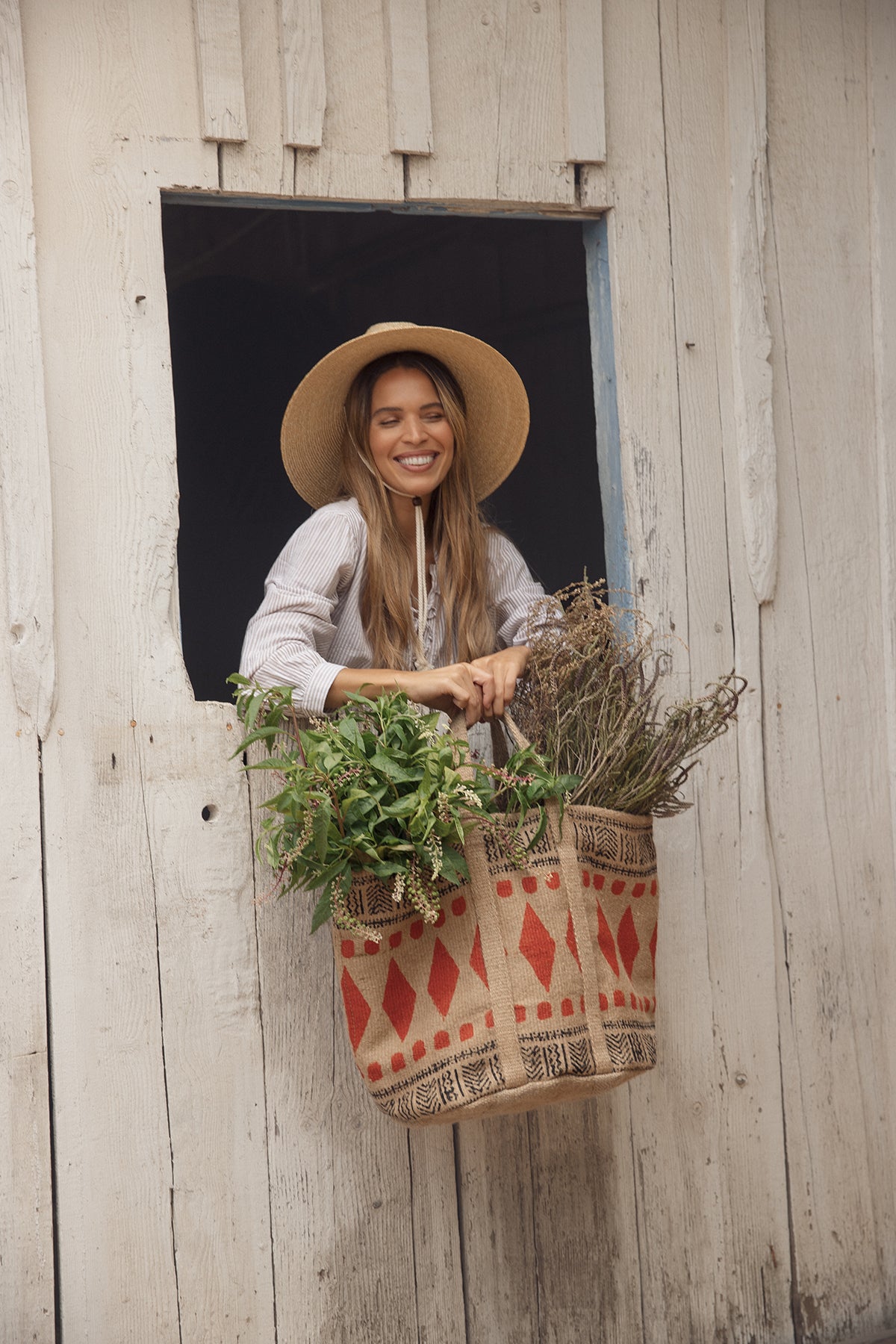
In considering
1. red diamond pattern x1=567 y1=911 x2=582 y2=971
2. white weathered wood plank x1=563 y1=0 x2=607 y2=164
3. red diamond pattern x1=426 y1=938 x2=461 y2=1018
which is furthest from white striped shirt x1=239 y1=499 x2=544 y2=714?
white weathered wood plank x1=563 y1=0 x2=607 y2=164

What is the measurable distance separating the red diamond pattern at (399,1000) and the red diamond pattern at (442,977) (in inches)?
1.7

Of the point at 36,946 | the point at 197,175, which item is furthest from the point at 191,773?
the point at 197,175

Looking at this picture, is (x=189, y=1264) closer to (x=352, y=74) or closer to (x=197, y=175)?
(x=197, y=175)

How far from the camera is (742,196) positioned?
10.2 feet

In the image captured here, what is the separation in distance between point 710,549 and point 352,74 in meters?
1.35

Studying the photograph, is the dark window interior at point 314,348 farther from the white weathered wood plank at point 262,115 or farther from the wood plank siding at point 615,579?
the white weathered wood plank at point 262,115

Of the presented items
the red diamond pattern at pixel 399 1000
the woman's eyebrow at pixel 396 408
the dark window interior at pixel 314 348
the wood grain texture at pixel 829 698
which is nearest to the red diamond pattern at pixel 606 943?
the red diamond pattern at pixel 399 1000

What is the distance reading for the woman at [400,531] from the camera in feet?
8.54

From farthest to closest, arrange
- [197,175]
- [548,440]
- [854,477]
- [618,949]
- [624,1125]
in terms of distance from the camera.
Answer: [548,440], [854,477], [624,1125], [197,175], [618,949]

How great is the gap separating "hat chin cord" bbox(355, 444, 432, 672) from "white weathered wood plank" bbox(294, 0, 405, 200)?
56 cm

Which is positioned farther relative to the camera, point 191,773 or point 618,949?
point 191,773

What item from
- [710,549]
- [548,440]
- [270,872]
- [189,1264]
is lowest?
[189,1264]

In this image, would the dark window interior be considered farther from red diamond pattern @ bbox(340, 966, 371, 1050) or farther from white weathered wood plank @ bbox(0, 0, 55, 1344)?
red diamond pattern @ bbox(340, 966, 371, 1050)

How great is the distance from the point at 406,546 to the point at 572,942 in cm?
101
